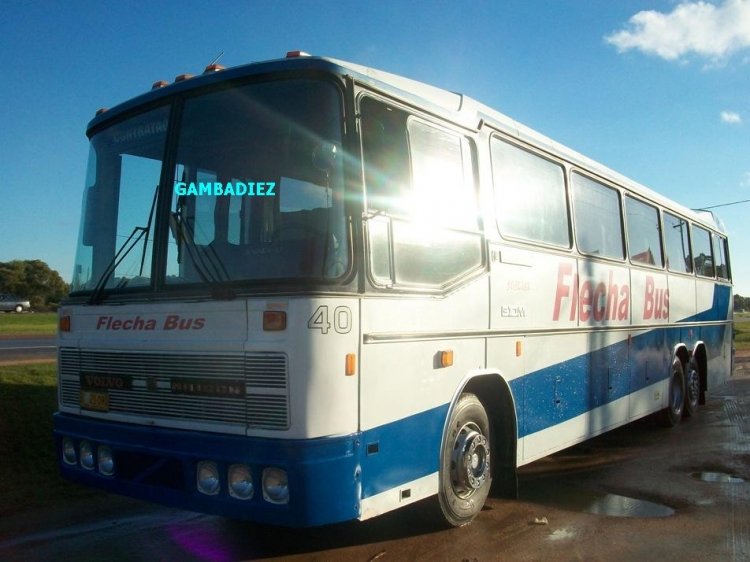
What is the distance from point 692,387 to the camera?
1148cm

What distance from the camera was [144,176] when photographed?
5152 mm

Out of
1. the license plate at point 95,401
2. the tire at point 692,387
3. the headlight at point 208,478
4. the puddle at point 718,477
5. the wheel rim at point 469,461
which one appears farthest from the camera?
the tire at point 692,387

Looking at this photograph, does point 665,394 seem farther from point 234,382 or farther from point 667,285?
point 234,382

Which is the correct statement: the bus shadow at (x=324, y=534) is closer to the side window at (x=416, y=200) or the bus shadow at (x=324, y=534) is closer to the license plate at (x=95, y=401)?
the license plate at (x=95, y=401)

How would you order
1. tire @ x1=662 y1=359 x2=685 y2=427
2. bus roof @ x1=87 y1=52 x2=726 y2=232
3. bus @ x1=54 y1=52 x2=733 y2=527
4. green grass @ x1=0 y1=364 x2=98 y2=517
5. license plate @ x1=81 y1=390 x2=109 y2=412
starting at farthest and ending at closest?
tire @ x1=662 y1=359 x2=685 y2=427 → green grass @ x1=0 y1=364 x2=98 y2=517 → license plate @ x1=81 y1=390 x2=109 y2=412 → bus roof @ x1=87 y1=52 x2=726 y2=232 → bus @ x1=54 y1=52 x2=733 y2=527

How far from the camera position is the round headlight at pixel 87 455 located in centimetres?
508

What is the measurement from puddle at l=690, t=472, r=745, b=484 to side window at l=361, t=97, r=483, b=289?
378cm

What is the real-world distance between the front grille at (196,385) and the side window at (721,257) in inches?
450

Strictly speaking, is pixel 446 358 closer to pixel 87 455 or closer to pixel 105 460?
pixel 105 460

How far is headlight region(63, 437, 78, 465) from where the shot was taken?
5.25m

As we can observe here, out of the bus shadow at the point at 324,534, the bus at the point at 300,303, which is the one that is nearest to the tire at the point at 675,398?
the bus at the point at 300,303

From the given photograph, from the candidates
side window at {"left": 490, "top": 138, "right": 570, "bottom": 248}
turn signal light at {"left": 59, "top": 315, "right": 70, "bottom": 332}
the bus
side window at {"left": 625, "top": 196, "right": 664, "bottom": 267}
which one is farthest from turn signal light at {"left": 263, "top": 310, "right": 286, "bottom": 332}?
side window at {"left": 625, "top": 196, "right": 664, "bottom": 267}

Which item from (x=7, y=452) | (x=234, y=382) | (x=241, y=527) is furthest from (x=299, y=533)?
(x=7, y=452)

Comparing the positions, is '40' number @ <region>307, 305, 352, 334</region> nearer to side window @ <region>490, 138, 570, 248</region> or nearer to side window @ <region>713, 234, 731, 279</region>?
side window @ <region>490, 138, 570, 248</region>
